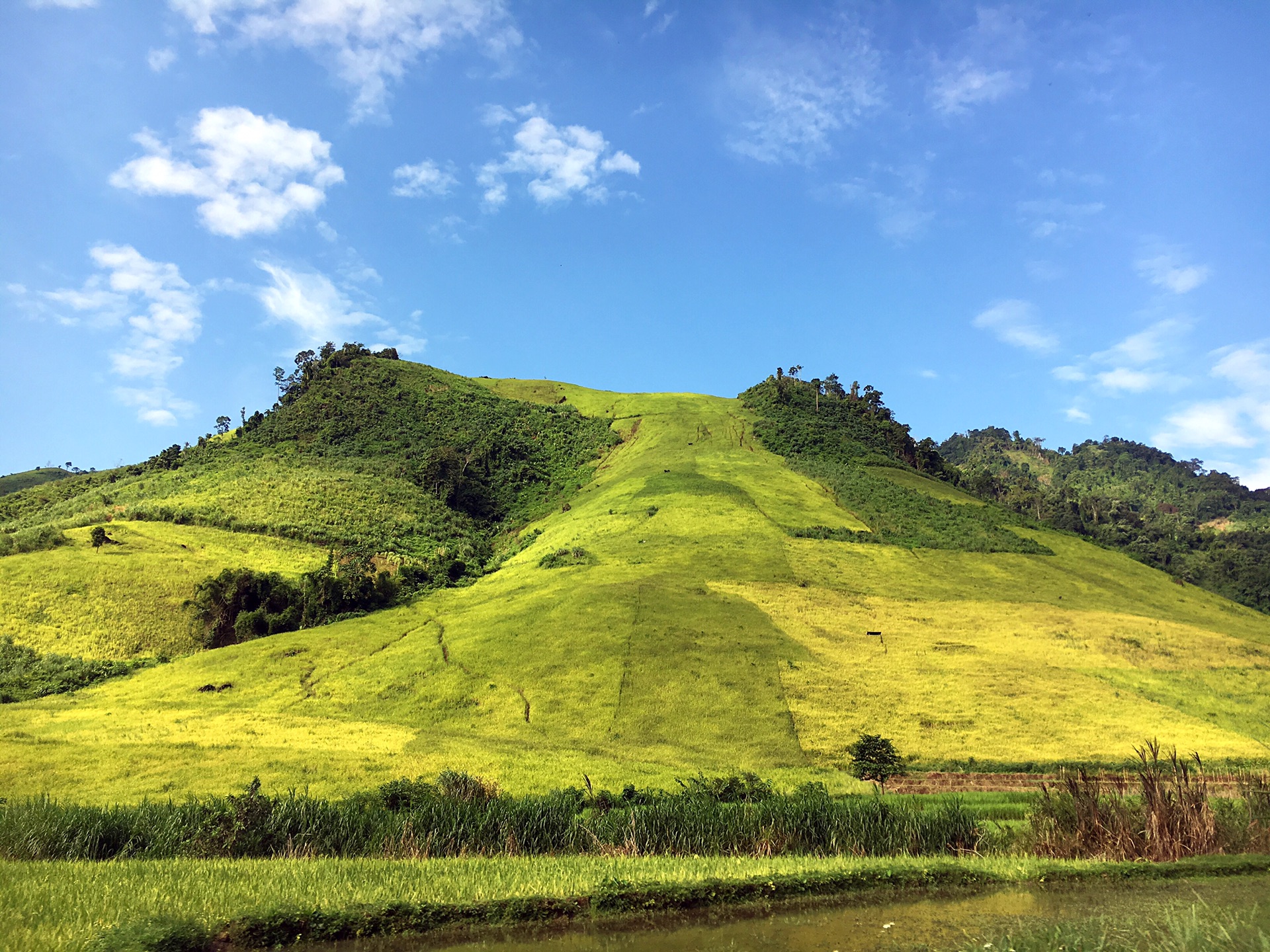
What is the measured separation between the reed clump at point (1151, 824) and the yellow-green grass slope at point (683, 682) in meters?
15.0

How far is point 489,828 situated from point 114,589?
53521 mm

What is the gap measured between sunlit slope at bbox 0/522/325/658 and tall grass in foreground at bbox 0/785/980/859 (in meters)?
39.3

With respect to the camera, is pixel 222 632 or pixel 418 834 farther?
pixel 222 632

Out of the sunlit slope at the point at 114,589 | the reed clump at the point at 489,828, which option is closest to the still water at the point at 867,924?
the reed clump at the point at 489,828

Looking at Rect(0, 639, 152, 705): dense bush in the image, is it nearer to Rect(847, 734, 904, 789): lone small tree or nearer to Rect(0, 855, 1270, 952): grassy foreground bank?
Rect(0, 855, 1270, 952): grassy foreground bank

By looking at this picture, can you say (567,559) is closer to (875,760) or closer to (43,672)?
(43,672)

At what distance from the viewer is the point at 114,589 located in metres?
59.4

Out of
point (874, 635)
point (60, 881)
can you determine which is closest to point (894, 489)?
point (874, 635)

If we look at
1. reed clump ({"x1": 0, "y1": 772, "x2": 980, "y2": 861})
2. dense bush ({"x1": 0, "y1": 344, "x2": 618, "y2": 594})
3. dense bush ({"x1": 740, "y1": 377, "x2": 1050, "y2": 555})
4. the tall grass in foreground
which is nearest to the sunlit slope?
dense bush ({"x1": 0, "y1": 344, "x2": 618, "y2": 594})

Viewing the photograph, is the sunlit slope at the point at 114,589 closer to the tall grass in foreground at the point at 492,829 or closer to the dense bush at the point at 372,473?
the dense bush at the point at 372,473

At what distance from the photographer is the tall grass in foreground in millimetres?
18875

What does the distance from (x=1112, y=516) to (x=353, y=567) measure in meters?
153

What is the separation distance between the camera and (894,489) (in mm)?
101312

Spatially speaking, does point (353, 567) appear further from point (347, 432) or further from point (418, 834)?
point (347, 432)
